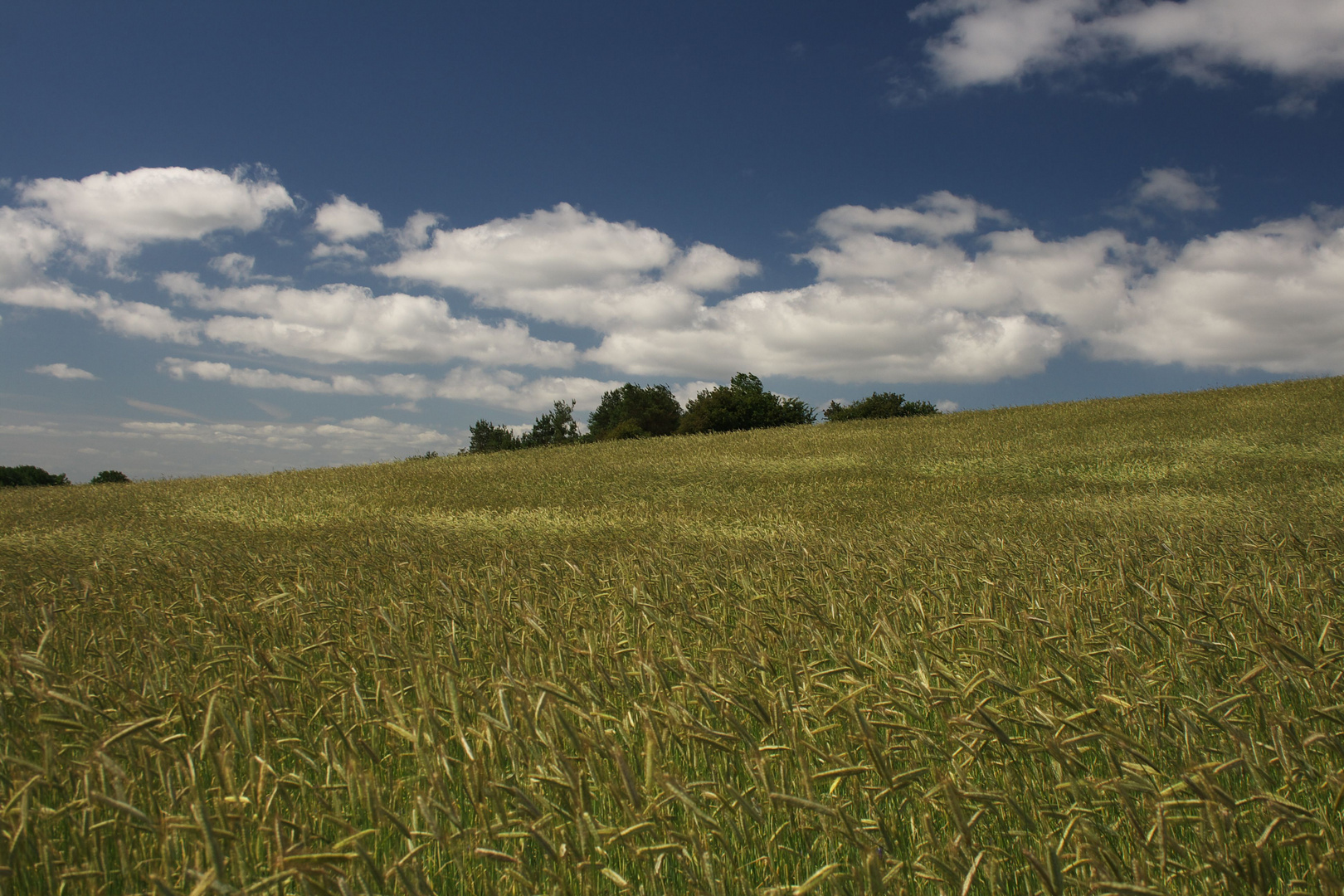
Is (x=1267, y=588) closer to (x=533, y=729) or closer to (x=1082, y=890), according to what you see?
(x=1082, y=890)

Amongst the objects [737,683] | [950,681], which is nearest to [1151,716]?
[950,681]

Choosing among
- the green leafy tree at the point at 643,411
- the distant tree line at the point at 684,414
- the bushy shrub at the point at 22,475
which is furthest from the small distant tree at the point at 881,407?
the bushy shrub at the point at 22,475

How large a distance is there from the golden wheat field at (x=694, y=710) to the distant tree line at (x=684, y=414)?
26.3 meters

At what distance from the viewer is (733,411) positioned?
2110 inches

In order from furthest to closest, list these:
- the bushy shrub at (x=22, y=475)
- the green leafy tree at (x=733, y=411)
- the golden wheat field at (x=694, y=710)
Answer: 1. the green leafy tree at (x=733, y=411)
2. the bushy shrub at (x=22, y=475)
3. the golden wheat field at (x=694, y=710)

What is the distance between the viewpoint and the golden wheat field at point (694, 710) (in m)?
1.46

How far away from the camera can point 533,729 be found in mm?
1574

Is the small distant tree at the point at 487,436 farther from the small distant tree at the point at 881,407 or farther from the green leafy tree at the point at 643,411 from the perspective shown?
the small distant tree at the point at 881,407

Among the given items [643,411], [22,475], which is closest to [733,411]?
[643,411]

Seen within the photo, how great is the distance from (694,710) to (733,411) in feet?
169

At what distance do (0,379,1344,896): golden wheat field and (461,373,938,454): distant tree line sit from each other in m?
26.3

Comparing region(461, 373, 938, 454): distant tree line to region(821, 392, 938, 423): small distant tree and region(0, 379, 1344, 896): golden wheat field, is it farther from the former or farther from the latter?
region(0, 379, 1344, 896): golden wheat field

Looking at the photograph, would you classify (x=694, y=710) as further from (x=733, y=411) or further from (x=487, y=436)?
(x=487, y=436)

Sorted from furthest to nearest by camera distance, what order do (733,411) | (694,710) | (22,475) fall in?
(733,411) < (22,475) < (694,710)
